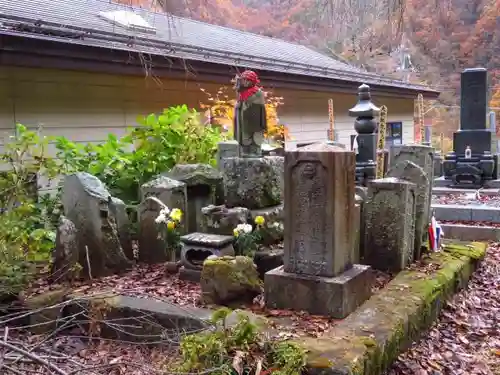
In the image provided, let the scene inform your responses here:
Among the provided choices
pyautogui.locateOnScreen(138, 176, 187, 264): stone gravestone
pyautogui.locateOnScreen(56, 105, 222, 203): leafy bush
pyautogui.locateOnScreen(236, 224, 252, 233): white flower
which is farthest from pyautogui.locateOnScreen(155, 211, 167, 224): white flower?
pyautogui.locateOnScreen(56, 105, 222, 203): leafy bush

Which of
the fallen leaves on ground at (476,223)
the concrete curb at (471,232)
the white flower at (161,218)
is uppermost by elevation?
the white flower at (161,218)

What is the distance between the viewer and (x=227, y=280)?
4172 mm

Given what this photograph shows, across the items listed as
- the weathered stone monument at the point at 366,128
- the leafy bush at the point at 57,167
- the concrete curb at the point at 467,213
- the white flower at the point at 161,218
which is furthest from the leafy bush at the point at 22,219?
the weathered stone monument at the point at 366,128

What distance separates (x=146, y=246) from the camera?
A: 18.8 feet

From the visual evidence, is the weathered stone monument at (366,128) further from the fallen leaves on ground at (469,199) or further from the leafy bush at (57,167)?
the leafy bush at (57,167)

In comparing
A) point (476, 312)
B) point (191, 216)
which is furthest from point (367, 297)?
point (191, 216)

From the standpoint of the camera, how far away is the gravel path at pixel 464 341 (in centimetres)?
385

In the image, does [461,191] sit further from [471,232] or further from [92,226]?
[92,226]

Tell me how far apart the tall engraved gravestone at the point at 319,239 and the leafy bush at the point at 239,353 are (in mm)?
879

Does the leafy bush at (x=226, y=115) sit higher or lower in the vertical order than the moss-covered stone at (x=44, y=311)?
higher

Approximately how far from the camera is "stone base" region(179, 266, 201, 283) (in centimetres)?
495

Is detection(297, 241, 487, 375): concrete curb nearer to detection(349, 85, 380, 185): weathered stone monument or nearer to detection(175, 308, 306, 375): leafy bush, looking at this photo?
detection(175, 308, 306, 375): leafy bush

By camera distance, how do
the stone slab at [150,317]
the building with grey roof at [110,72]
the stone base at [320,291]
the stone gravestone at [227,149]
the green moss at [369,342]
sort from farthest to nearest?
the stone gravestone at [227,149] < the building with grey roof at [110,72] < the stone base at [320,291] < the stone slab at [150,317] < the green moss at [369,342]

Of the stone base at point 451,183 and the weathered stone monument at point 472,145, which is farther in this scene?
the weathered stone monument at point 472,145
